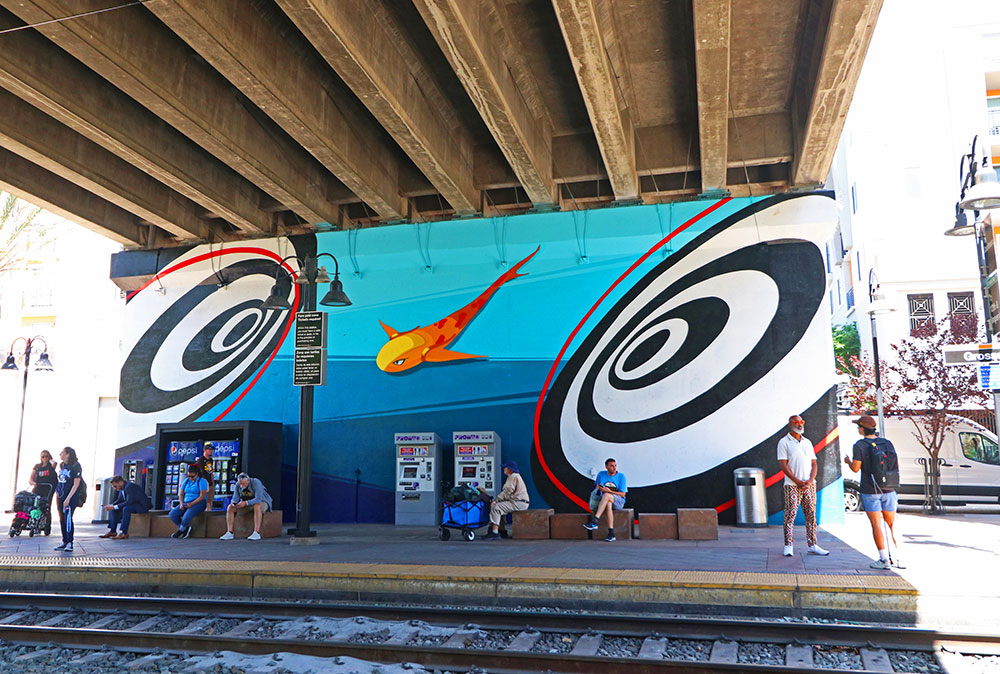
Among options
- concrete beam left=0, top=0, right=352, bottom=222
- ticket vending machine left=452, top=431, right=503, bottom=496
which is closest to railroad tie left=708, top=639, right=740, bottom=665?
ticket vending machine left=452, top=431, right=503, bottom=496

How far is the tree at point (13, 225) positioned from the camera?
25078 mm

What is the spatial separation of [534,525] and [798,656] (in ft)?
24.4

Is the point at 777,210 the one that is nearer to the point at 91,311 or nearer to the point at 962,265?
the point at 962,265

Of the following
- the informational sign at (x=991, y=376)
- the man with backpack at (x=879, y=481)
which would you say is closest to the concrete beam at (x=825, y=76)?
the informational sign at (x=991, y=376)

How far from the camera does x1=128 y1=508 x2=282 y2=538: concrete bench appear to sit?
48.1ft

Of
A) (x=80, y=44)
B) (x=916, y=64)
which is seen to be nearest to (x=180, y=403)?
(x=80, y=44)

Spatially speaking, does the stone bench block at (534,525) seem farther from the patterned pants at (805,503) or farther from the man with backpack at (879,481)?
the man with backpack at (879,481)

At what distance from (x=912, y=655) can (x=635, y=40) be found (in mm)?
9947

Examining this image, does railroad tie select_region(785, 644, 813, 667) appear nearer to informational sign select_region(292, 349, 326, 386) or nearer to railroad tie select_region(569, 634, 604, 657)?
railroad tie select_region(569, 634, 604, 657)

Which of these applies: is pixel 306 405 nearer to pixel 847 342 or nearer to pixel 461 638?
pixel 461 638

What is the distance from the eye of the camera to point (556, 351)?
16469 millimetres

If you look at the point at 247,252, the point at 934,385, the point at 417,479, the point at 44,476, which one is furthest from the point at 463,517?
the point at 934,385

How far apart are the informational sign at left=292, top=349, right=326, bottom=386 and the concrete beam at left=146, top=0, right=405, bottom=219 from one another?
3.73 meters

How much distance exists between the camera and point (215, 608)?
8.49 meters
